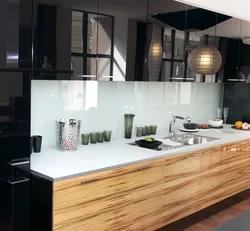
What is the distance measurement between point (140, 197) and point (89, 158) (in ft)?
1.88

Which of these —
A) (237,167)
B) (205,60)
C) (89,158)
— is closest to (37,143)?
(89,158)

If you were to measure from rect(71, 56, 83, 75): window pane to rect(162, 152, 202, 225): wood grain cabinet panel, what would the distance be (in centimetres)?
116

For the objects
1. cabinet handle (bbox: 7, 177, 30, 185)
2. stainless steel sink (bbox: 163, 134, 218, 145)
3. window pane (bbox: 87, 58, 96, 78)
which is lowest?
cabinet handle (bbox: 7, 177, 30, 185)

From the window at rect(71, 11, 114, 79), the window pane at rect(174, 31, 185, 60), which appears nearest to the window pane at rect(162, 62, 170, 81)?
the window pane at rect(174, 31, 185, 60)

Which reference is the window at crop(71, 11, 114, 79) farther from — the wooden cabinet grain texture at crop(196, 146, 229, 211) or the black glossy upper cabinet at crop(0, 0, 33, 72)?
the wooden cabinet grain texture at crop(196, 146, 229, 211)

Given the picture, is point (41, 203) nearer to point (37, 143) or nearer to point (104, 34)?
point (37, 143)

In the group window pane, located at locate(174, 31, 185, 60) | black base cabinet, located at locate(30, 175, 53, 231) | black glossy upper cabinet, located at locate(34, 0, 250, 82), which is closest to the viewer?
black base cabinet, located at locate(30, 175, 53, 231)

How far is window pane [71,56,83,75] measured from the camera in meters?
2.85

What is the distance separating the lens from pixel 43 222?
2543 mm

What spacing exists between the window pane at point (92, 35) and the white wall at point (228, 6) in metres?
1.37

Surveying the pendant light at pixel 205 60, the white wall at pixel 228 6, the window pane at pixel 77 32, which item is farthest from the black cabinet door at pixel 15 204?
the white wall at pixel 228 6

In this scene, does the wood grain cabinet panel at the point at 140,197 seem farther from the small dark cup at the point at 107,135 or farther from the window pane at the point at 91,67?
the window pane at the point at 91,67

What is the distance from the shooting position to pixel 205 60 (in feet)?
13.8

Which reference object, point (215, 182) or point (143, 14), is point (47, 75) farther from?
point (215, 182)
